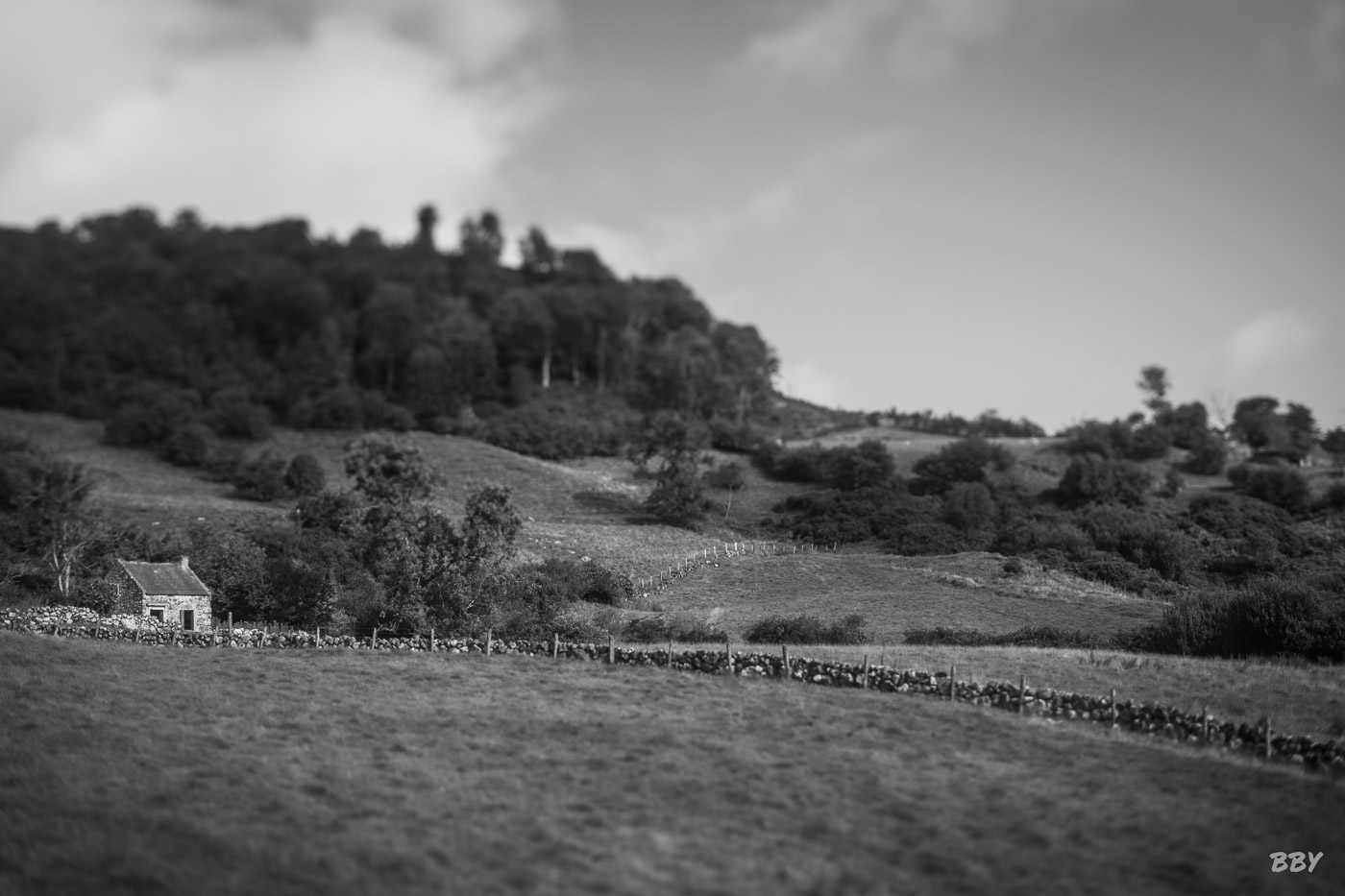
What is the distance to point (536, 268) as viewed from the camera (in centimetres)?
17000

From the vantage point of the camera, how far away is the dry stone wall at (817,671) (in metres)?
25.2

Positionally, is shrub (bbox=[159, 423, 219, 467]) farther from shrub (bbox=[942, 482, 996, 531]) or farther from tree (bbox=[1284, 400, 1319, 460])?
tree (bbox=[1284, 400, 1319, 460])

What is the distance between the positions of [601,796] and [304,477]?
66.9 m

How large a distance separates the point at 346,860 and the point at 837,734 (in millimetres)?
12735

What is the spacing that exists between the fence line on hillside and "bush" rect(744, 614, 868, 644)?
1519 cm

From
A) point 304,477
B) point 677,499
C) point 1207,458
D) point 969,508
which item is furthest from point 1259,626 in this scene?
point 1207,458

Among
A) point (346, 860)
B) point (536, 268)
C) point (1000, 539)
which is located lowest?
point (346, 860)

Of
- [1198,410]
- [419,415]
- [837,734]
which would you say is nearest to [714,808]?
[837,734]

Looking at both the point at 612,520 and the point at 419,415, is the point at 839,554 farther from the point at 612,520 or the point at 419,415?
the point at 419,415

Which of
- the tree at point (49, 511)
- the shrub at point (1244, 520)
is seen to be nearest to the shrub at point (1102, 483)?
the shrub at point (1244, 520)

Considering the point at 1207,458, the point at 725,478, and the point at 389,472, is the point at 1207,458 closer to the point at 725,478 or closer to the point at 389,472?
the point at 725,478

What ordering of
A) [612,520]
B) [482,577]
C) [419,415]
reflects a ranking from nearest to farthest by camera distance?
[482,577] → [612,520] → [419,415]

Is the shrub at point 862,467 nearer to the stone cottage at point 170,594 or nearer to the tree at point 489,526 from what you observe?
the tree at point 489,526

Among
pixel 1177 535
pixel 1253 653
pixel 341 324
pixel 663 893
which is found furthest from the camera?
pixel 341 324
